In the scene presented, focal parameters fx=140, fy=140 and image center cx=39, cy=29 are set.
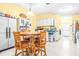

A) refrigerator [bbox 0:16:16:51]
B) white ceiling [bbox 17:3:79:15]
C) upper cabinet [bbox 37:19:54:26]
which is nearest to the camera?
white ceiling [bbox 17:3:79:15]

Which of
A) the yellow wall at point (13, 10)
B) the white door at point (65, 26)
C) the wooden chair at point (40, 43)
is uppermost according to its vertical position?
the yellow wall at point (13, 10)

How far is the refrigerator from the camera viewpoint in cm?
533

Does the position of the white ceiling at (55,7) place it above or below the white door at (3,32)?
above

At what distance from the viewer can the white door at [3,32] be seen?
17.4 feet

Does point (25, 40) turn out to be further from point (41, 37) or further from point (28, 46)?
point (41, 37)

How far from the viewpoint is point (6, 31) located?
18.4ft

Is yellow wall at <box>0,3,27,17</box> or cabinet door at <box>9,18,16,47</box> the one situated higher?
yellow wall at <box>0,3,27,17</box>

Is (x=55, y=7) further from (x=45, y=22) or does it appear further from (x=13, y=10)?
(x=13, y=10)

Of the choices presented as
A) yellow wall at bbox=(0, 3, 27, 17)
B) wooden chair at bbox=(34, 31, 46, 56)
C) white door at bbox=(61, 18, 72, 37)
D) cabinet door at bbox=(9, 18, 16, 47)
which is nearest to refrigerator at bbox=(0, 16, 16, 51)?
cabinet door at bbox=(9, 18, 16, 47)

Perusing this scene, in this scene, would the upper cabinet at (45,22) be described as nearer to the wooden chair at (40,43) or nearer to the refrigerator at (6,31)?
the wooden chair at (40,43)

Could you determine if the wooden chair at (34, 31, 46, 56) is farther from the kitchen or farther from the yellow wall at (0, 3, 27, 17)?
the yellow wall at (0, 3, 27, 17)

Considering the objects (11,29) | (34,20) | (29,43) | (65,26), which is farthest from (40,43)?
(11,29)

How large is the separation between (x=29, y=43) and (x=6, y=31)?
4.46 feet

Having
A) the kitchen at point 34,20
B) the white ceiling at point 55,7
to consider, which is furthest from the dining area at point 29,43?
the white ceiling at point 55,7
